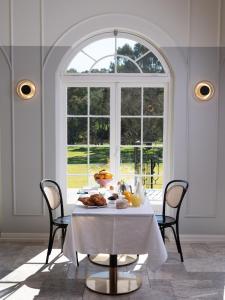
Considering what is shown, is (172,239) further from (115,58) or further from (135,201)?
(115,58)

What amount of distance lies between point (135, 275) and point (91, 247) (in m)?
0.76

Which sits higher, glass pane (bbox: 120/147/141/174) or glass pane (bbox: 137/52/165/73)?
glass pane (bbox: 137/52/165/73)

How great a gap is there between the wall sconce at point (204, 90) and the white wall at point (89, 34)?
0.06 metres

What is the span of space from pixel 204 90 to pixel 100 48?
1.36 meters

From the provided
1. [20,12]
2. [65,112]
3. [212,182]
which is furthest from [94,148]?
[20,12]

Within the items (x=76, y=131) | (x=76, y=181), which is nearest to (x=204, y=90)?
(x=76, y=131)

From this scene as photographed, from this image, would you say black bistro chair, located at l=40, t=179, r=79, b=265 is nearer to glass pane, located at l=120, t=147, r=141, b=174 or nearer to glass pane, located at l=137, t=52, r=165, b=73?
glass pane, located at l=120, t=147, r=141, b=174

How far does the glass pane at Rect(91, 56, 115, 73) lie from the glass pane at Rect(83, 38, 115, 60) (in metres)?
0.06

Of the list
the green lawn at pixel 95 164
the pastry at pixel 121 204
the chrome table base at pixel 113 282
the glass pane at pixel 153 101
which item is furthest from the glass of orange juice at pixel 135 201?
the glass pane at pixel 153 101

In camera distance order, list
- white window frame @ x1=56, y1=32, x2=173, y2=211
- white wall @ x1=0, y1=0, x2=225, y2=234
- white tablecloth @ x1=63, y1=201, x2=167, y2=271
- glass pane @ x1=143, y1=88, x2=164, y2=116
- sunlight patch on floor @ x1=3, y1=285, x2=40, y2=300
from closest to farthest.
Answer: white tablecloth @ x1=63, y1=201, x2=167, y2=271, sunlight patch on floor @ x1=3, y1=285, x2=40, y2=300, white wall @ x1=0, y1=0, x2=225, y2=234, white window frame @ x1=56, y1=32, x2=173, y2=211, glass pane @ x1=143, y1=88, x2=164, y2=116

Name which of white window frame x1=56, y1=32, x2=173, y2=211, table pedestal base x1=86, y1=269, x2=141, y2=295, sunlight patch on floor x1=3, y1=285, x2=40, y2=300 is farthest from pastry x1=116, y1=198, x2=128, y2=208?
white window frame x1=56, y1=32, x2=173, y2=211

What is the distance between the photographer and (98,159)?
→ 16.2 ft

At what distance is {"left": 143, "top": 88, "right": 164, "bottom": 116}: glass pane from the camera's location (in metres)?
4.88

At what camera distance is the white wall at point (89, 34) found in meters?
4.64
